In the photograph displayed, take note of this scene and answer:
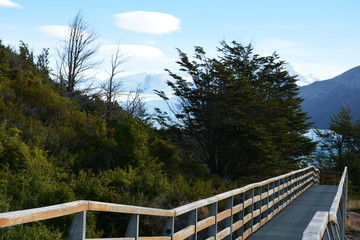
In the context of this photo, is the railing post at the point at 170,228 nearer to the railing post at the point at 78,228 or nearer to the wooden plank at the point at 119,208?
the wooden plank at the point at 119,208

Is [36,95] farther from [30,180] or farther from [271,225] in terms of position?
[271,225]

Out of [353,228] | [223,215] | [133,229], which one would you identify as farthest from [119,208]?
[353,228]

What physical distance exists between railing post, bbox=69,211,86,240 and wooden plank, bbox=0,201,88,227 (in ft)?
0.21

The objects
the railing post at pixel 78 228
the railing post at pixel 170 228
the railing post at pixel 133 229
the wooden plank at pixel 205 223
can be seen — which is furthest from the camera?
the wooden plank at pixel 205 223

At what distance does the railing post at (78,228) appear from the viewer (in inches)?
163

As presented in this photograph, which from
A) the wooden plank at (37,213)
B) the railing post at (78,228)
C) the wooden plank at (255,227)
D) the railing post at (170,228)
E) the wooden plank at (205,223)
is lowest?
the wooden plank at (255,227)

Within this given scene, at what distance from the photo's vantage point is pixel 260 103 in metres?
25.9

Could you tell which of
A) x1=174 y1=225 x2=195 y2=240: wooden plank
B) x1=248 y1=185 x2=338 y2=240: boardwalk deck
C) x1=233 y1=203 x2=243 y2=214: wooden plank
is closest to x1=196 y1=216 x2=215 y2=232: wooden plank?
x1=174 y1=225 x2=195 y2=240: wooden plank

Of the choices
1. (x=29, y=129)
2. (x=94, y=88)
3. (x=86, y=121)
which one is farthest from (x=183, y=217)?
(x=94, y=88)

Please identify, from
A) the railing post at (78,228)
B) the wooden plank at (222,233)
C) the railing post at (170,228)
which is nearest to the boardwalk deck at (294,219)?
the wooden plank at (222,233)

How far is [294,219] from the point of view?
12.6 metres

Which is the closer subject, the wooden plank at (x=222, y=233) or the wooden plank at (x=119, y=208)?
the wooden plank at (x=119, y=208)

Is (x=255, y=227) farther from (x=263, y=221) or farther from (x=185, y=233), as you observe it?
(x=185, y=233)

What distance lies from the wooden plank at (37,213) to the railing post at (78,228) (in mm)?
64
